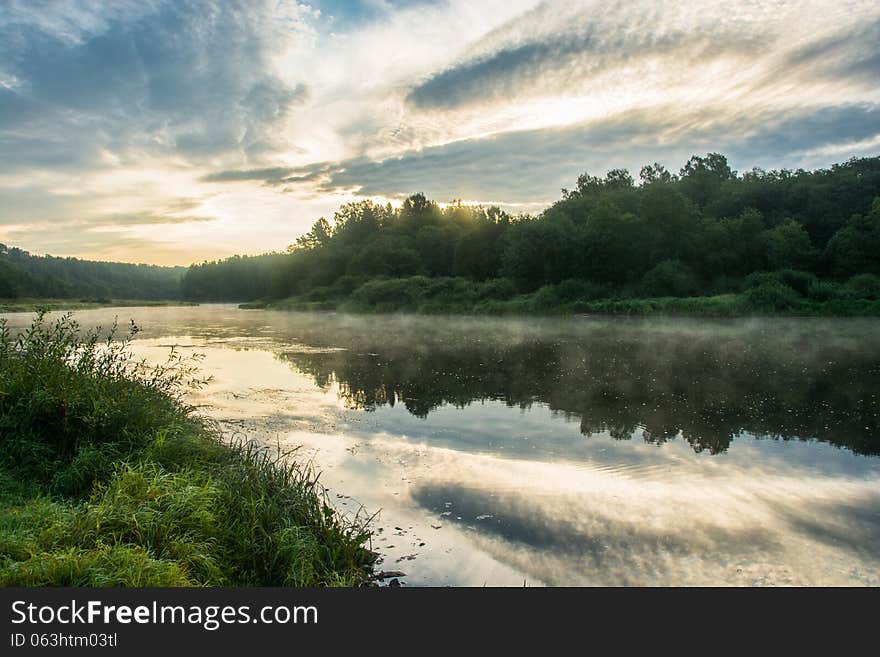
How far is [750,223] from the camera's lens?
52.1m

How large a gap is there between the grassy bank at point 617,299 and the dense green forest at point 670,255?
0.36 ft

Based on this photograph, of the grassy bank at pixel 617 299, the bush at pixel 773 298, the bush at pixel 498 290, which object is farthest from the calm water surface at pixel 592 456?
the bush at pixel 498 290

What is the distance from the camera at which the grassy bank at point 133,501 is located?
4574 mm

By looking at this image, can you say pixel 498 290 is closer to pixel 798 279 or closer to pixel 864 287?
pixel 798 279

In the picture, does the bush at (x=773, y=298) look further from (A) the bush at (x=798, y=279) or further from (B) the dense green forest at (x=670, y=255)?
(A) the bush at (x=798, y=279)

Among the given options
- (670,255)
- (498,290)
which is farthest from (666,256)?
(498,290)

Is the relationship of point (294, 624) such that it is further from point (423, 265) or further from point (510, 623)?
point (423, 265)

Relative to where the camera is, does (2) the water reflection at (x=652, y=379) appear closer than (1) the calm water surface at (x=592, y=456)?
No

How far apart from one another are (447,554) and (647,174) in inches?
3618

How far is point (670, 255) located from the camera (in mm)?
53562

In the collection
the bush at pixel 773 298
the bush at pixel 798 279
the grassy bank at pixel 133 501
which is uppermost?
the bush at pixel 798 279

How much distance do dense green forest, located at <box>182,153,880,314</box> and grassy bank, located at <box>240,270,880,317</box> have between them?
0.11 metres

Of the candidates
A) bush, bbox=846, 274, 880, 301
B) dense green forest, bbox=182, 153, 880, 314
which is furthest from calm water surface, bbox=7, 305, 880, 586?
dense green forest, bbox=182, 153, 880, 314

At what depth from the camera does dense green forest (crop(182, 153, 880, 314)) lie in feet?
146
